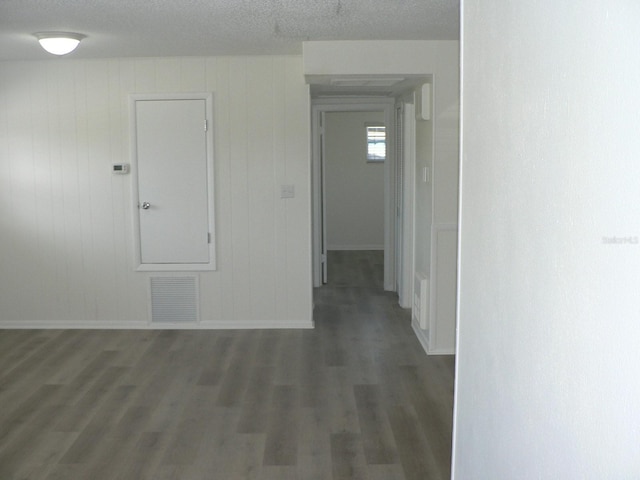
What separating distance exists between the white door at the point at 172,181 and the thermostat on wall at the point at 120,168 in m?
0.11

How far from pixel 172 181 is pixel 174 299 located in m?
1.02

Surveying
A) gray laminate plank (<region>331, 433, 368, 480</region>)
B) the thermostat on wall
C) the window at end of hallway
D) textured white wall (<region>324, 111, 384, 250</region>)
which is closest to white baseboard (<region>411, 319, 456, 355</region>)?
→ gray laminate plank (<region>331, 433, 368, 480</region>)

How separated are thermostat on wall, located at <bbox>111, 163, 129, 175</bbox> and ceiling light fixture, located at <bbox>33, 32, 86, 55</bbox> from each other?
4.69ft

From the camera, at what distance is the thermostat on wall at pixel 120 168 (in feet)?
20.6

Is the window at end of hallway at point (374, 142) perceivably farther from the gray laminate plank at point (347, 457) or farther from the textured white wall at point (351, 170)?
the gray laminate plank at point (347, 457)

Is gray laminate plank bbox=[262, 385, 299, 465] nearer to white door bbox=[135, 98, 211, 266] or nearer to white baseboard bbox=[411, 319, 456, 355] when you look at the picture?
white baseboard bbox=[411, 319, 456, 355]

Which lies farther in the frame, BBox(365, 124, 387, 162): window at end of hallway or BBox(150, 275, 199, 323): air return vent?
BBox(365, 124, 387, 162): window at end of hallway

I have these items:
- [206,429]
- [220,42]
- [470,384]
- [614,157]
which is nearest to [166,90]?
[220,42]

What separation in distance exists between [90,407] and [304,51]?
111 inches

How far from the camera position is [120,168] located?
629cm

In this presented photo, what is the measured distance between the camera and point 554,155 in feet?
4.77

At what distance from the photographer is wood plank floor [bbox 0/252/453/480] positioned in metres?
3.65

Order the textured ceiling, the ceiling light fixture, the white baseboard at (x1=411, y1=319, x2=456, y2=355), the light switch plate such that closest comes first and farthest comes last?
the textured ceiling
the ceiling light fixture
the white baseboard at (x1=411, y1=319, x2=456, y2=355)
the light switch plate

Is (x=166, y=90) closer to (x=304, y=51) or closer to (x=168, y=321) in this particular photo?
(x=304, y=51)
